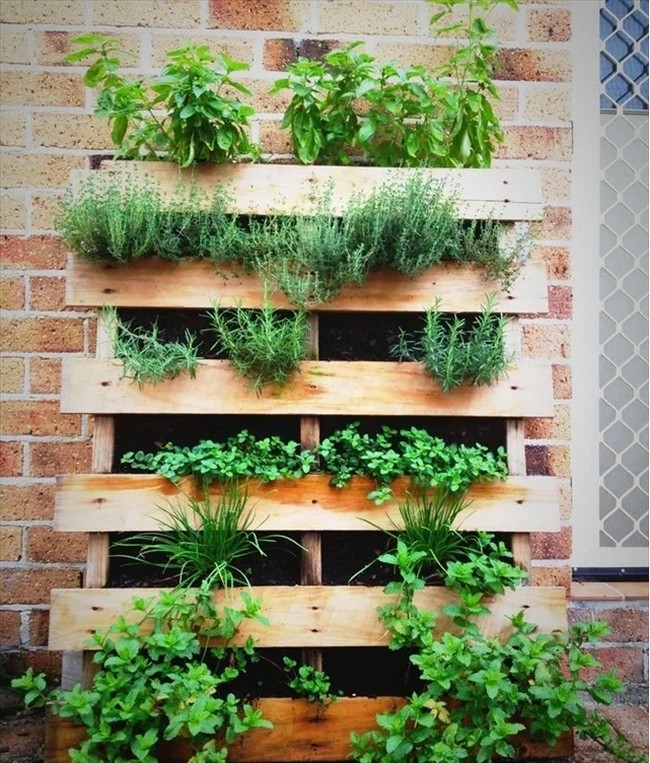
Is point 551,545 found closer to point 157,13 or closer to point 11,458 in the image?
point 11,458

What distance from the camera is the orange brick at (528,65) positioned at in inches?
99.8

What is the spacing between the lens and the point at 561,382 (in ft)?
8.16

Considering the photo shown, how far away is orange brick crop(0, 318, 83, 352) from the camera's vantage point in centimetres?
241

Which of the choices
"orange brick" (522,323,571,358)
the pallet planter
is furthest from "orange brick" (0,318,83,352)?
"orange brick" (522,323,571,358)

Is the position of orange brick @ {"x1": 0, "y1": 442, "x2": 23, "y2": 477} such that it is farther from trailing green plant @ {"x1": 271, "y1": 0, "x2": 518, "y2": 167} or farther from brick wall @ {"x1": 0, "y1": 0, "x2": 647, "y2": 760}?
trailing green plant @ {"x1": 271, "y1": 0, "x2": 518, "y2": 167}

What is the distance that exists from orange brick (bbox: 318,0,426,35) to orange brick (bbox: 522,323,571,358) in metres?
1.08

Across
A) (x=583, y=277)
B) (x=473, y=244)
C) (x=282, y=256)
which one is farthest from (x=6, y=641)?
(x=583, y=277)

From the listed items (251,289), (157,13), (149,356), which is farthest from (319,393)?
(157,13)

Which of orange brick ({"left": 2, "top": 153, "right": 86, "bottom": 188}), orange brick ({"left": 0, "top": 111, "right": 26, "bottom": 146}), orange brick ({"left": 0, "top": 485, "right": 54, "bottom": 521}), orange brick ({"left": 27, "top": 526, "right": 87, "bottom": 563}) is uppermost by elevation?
orange brick ({"left": 0, "top": 111, "right": 26, "bottom": 146})

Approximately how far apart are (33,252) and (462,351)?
1426 millimetres

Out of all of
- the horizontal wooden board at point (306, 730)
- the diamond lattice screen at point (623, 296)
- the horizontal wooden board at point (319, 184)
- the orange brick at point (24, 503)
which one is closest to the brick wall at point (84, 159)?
the orange brick at point (24, 503)

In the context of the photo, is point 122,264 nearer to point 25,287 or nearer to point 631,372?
point 25,287

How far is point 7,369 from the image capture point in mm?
2404

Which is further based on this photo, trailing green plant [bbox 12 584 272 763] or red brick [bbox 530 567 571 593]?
red brick [bbox 530 567 571 593]
